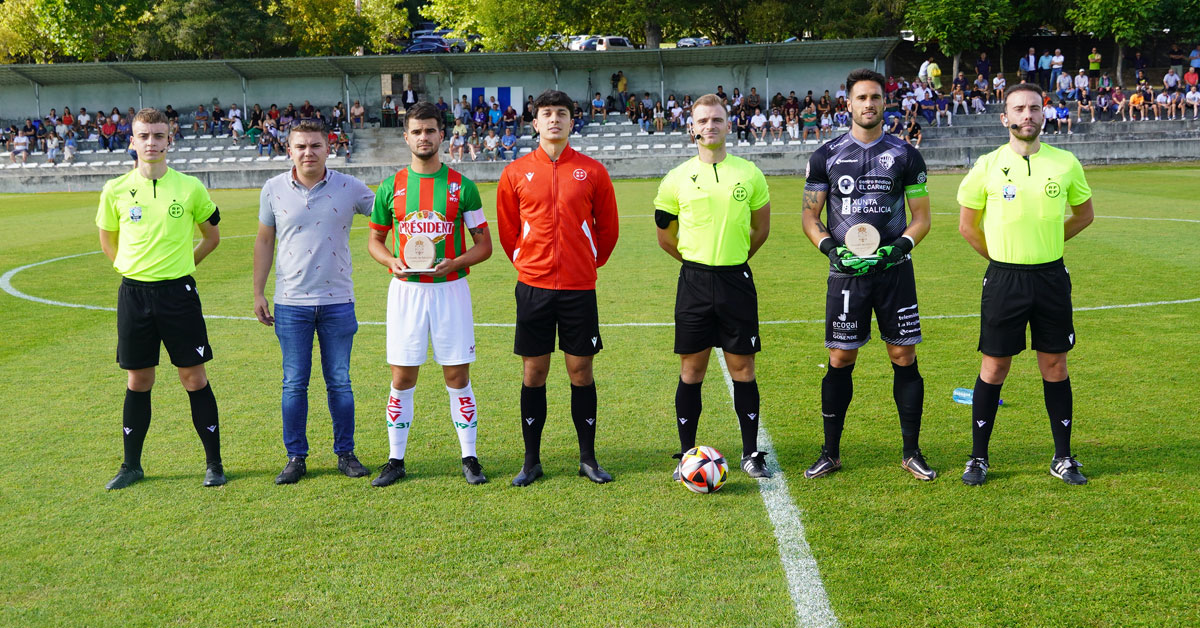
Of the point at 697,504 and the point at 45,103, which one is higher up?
the point at 45,103

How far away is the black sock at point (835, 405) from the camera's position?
225 inches

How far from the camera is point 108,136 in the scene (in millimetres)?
41719

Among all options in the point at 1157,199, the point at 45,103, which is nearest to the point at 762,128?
the point at 1157,199

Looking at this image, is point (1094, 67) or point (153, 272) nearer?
point (153, 272)

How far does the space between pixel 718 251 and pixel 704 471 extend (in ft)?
4.11

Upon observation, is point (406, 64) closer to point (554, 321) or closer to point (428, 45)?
point (428, 45)

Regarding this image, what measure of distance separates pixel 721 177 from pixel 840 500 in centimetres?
192

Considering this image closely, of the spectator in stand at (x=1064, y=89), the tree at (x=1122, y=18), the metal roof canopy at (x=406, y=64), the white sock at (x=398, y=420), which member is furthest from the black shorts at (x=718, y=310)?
the tree at (x=1122, y=18)

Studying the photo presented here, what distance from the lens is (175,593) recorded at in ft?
14.1

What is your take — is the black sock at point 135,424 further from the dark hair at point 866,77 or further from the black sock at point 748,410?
the dark hair at point 866,77

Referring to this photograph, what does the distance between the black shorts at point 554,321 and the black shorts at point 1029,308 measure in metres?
2.24

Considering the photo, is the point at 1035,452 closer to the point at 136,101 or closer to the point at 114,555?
the point at 114,555

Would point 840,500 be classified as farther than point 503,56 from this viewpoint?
No

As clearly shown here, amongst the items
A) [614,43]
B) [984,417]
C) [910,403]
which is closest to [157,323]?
[910,403]
